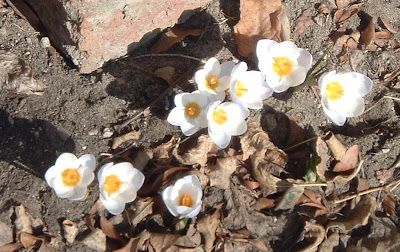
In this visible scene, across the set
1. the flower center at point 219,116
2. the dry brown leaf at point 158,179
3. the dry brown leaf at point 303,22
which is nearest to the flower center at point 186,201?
the dry brown leaf at point 158,179

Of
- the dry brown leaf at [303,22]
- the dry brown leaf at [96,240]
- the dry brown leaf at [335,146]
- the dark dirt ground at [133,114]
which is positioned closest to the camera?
the dry brown leaf at [96,240]

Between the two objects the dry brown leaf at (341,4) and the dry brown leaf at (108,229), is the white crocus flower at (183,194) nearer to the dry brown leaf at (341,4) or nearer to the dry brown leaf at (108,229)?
the dry brown leaf at (108,229)

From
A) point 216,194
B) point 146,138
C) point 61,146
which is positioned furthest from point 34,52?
point 216,194

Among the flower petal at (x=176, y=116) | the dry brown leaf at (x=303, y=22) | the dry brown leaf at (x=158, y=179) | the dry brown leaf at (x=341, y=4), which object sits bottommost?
the dry brown leaf at (x=158, y=179)

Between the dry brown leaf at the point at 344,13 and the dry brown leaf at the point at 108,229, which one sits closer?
the dry brown leaf at the point at 108,229

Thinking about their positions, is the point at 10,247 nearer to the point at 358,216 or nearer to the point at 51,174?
the point at 51,174

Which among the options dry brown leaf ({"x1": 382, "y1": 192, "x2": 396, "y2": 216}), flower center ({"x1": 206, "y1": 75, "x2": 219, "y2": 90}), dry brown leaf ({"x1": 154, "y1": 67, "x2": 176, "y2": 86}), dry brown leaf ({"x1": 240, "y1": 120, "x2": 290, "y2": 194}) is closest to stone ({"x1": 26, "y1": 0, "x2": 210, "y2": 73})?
dry brown leaf ({"x1": 154, "y1": 67, "x2": 176, "y2": 86})
